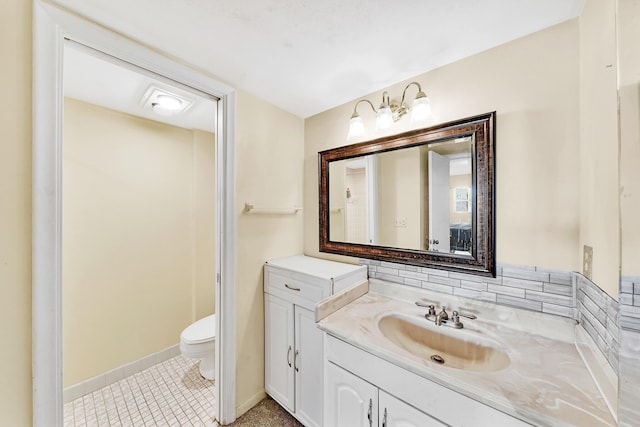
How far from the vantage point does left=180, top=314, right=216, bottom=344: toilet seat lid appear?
178cm

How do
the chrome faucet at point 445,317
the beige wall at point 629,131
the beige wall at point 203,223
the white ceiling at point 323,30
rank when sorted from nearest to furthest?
1. the beige wall at point 629,131
2. the white ceiling at point 323,30
3. the chrome faucet at point 445,317
4. the beige wall at point 203,223

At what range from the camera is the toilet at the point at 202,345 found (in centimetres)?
175

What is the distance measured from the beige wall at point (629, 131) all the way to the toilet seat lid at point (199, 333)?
85.9 inches

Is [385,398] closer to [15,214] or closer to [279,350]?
[279,350]

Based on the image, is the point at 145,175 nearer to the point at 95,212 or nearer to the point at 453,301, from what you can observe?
the point at 95,212

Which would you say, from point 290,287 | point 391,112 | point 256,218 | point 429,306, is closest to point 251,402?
point 290,287

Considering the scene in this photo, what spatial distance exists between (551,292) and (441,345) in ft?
1.74

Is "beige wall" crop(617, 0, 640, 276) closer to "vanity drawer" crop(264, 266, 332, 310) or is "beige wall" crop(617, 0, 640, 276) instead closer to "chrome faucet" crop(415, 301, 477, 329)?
"chrome faucet" crop(415, 301, 477, 329)

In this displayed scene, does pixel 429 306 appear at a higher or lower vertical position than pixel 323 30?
lower

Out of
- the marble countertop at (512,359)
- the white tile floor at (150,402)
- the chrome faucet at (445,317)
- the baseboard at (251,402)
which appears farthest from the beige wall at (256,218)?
the chrome faucet at (445,317)

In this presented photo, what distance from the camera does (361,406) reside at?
100cm

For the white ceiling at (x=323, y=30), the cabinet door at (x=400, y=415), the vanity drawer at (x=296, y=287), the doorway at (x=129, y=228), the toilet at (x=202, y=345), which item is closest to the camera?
the cabinet door at (x=400, y=415)

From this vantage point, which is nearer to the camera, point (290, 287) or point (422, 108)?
point (422, 108)

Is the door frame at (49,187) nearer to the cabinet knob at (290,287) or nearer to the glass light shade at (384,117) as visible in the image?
the cabinet knob at (290,287)
